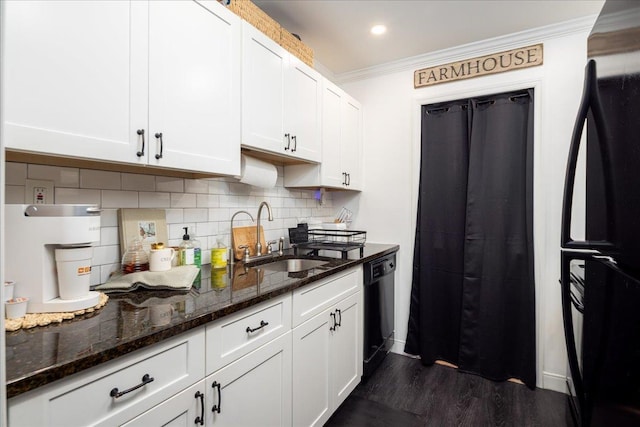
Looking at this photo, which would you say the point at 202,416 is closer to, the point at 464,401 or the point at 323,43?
the point at 464,401

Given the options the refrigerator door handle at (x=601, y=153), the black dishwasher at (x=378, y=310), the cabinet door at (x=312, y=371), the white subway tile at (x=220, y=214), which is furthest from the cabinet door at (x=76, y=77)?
the black dishwasher at (x=378, y=310)

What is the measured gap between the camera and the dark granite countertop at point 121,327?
2.29 feet

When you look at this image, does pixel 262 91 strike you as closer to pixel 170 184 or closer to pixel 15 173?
pixel 170 184

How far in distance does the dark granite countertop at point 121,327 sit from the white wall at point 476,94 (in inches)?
62.3

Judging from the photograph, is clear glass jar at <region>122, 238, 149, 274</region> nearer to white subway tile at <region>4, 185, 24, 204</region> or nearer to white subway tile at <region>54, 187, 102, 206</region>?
white subway tile at <region>54, 187, 102, 206</region>

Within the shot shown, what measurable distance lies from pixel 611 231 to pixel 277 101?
167 centimetres

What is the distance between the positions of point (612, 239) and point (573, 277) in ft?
3.49

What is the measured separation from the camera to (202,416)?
3.47 ft

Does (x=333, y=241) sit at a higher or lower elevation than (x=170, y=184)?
lower

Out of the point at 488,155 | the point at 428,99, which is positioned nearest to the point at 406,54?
the point at 428,99

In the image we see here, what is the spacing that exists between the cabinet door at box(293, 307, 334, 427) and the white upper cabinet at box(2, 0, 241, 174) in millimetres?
906

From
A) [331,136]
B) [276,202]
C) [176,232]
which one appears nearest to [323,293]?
[176,232]

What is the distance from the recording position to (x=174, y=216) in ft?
5.62

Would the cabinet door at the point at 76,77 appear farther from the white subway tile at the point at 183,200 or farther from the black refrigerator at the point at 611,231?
the black refrigerator at the point at 611,231
